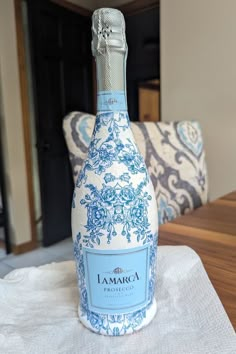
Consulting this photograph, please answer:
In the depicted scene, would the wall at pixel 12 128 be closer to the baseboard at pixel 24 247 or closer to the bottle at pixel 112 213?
the baseboard at pixel 24 247

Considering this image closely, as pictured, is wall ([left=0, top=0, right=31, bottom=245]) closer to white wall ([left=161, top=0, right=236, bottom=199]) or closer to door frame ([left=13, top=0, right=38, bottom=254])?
door frame ([left=13, top=0, right=38, bottom=254])

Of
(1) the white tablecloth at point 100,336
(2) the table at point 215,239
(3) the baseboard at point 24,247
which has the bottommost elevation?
(3) the baseboard at point 24,247

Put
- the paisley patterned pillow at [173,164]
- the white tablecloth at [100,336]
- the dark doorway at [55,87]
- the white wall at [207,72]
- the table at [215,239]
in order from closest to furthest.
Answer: the white tablecloth at [100,336]
the table at [215,239]
the paisley patterned pillow at [173,164]
the white wall at [207,72]
the dark doorway at [55,87]

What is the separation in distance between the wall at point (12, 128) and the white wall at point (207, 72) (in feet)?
3.69

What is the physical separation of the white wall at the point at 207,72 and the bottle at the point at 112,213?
1.54m

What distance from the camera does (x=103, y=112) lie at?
0.37 m

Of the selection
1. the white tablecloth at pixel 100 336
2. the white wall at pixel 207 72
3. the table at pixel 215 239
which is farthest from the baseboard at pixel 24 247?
the white tablecloth at pixel 100 336

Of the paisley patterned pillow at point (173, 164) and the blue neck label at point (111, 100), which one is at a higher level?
the blue neck label at point (111, 100)

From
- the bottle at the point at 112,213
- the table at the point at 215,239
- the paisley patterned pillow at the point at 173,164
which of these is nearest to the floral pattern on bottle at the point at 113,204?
the bottle at the point at 112,213

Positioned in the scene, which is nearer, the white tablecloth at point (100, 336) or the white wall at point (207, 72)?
the white tablecloth at point (100, 336)

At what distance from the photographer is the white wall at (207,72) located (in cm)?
170

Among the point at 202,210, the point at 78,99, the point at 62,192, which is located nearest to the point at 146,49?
the point at 78,99

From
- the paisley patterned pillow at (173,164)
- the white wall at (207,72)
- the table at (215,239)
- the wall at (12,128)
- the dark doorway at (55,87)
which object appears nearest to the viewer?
the table at (215,239)

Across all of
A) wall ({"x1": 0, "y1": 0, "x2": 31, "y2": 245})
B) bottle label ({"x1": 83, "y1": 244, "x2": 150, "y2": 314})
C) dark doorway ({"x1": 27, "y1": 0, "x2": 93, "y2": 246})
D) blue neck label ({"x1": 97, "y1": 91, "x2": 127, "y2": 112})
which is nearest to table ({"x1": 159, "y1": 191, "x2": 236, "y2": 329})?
bottle label ({"x1": 83, "y1": 244, "x2": 150, "y2": 314})
